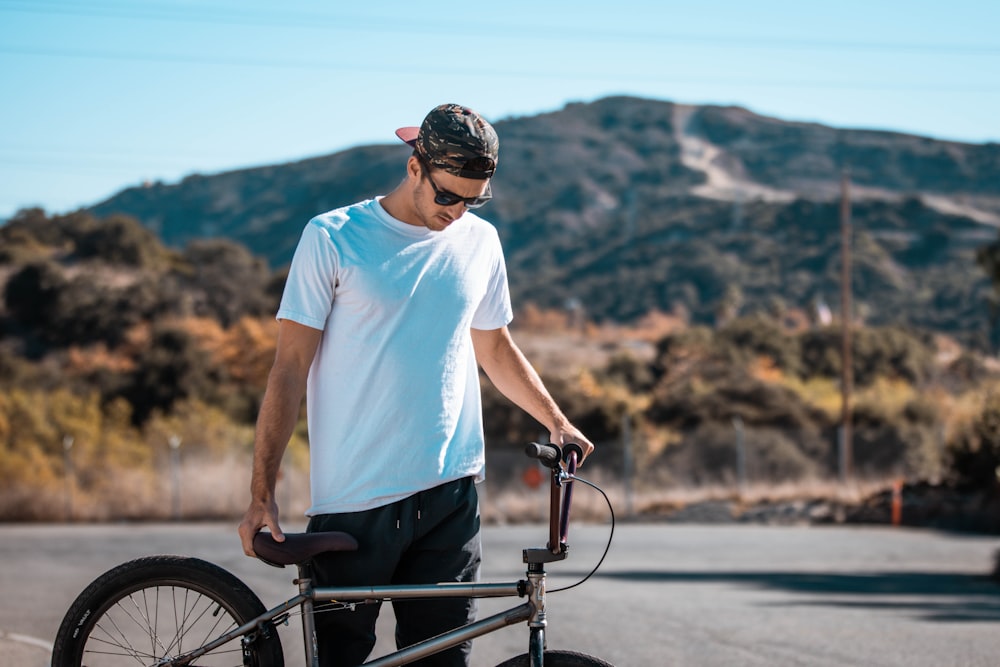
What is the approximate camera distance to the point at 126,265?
179 ft

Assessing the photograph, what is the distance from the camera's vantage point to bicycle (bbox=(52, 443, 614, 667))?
3.61m

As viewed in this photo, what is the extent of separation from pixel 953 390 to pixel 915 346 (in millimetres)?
3103

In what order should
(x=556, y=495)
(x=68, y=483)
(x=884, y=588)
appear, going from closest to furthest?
(x=556, y=495) → (x=884, y=588) → (x=68, y=483)

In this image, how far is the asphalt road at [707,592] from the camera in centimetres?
816

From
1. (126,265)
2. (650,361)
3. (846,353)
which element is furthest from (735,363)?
(126,265)

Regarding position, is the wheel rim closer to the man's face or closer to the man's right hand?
the man's right hand

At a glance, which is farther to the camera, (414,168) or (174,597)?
(174,597)

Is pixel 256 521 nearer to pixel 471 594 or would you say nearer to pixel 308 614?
pixel 308 614

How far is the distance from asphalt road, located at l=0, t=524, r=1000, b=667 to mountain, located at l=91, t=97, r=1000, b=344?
156 feet

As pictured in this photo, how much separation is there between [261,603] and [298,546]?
0.30m

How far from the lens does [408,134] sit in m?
3.94

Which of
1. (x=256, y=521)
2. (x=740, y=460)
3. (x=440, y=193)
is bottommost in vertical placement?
(x=740, y=460)

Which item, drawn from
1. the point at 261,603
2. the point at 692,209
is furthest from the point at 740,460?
the point at 692,209

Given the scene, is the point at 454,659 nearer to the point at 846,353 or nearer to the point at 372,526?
the point at 372,526
